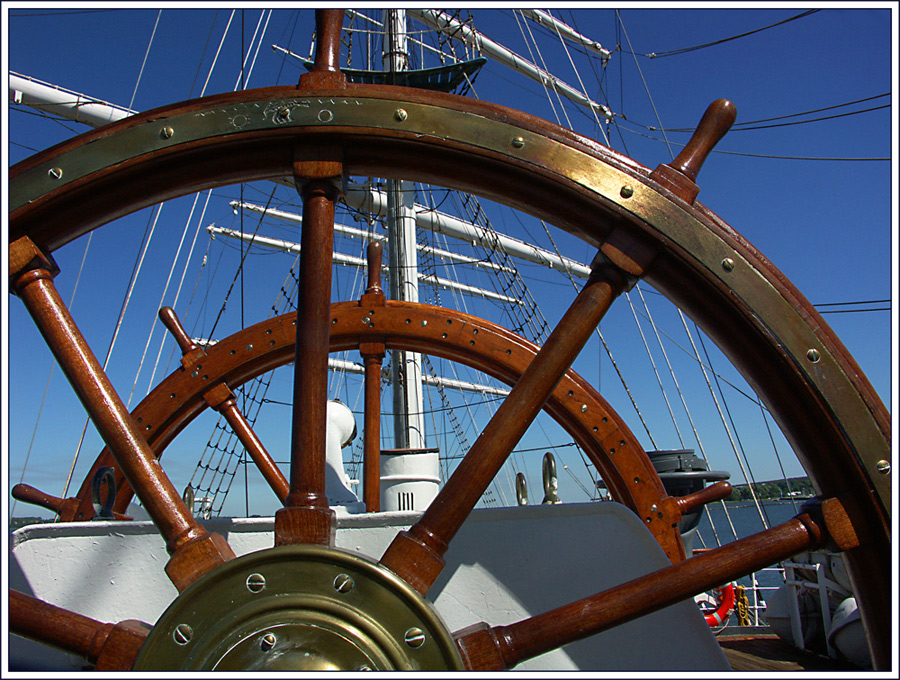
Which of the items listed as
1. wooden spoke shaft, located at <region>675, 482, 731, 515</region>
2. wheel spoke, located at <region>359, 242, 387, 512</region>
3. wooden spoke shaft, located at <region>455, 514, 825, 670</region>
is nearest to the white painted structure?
wooden spoke shaft, located at <region>455, 514, 825, 670</region>

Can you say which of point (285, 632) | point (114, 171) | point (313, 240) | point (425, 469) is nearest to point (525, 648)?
point (285, 632)

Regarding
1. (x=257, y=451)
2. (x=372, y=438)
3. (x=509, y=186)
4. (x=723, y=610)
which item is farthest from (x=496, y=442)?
(x=723, y=610)

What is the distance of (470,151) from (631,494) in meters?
2.46

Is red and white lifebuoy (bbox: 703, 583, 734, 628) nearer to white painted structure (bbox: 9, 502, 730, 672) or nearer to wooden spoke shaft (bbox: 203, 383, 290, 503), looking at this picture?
wooden spoke shaft (bbox: 203, 383, 290, 503)

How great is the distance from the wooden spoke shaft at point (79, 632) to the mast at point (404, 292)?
22.2 ft

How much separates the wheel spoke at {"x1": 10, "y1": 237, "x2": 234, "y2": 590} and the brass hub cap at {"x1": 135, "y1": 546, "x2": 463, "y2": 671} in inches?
4.6

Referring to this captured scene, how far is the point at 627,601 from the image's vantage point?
3.81 ft

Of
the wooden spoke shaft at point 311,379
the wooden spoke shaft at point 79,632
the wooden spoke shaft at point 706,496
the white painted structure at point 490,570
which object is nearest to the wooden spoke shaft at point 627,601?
the wooden spoke shaft at point 311,379

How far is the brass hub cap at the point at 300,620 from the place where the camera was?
3.42 ft

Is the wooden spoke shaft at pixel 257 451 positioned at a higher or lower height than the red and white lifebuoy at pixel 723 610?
higher

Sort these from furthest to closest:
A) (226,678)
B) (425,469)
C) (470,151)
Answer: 1. (425,469)
2. (470,151)
3. (226,678)

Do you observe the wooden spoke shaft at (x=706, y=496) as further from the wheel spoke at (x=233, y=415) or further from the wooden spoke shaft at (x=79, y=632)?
the wooden spoke shaft at (x=79, y=632)

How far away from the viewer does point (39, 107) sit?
1086 cm

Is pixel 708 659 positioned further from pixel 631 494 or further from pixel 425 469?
pixel 425 469
